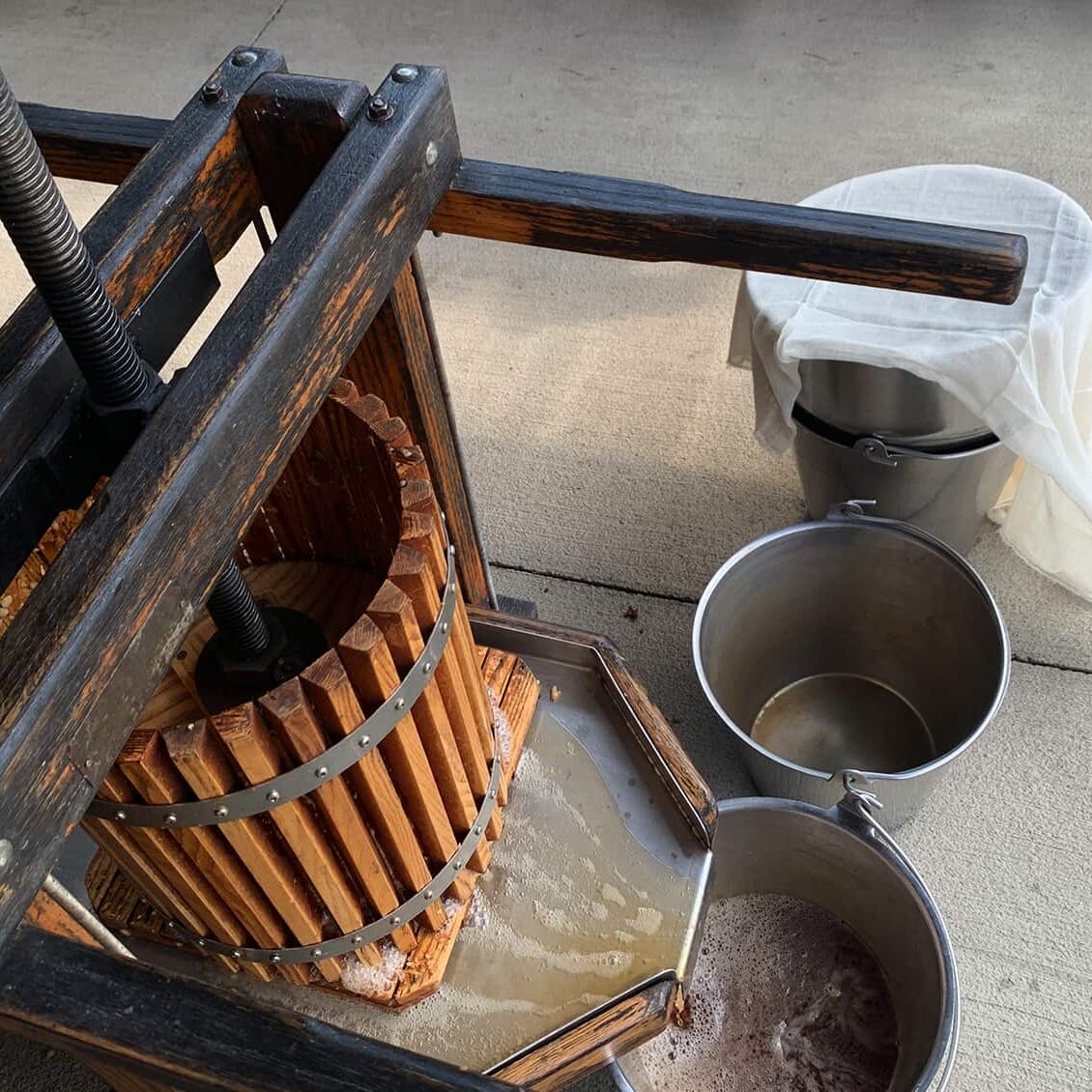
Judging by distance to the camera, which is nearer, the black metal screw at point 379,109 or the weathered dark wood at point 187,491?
the weathered dark wood at point 187,491

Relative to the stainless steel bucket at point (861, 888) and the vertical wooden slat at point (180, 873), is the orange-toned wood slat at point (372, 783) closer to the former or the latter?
the vertical wooden slat at point (180, 873)

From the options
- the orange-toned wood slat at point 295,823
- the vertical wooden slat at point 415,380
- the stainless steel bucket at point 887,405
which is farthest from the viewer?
the stainless steel bucket at point 887,405

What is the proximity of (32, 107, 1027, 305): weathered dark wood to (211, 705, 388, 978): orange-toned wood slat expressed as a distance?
1.94 ft

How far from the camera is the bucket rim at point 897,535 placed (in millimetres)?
1448

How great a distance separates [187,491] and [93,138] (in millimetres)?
623

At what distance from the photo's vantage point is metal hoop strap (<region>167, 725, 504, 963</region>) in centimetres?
121

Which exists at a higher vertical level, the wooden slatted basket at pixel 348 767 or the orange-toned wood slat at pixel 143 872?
the wooden slatted basket at pixel 348 767

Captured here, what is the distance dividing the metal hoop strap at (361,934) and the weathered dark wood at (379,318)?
0.43 metres

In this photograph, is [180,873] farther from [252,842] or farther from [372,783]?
[372,783]

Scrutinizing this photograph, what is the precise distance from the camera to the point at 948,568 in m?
1.65

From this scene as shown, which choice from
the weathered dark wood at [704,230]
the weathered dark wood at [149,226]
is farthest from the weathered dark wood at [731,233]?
the weathered dark wood at [149,226]

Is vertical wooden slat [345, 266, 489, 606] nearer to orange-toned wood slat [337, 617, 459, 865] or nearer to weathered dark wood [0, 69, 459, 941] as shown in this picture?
weathered dark wood [0, 69, 459, 941]

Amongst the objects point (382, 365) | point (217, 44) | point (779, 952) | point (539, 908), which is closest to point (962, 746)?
point (779, 952)

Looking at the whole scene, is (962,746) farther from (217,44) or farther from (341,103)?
(217,44)
